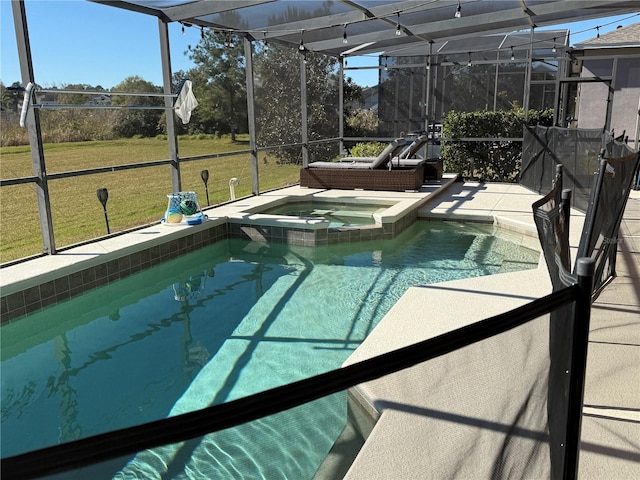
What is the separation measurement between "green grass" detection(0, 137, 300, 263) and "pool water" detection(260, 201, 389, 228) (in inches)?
119

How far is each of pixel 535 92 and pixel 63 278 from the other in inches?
433

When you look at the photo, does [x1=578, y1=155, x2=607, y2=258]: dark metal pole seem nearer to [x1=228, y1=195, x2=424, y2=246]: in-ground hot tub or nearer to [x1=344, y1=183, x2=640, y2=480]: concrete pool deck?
[x1=344, y1=183, x2=640, y2=480]: concrete pool deck

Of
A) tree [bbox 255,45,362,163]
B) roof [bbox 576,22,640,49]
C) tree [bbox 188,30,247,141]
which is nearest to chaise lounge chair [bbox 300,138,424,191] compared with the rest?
tree [bbox 255,45,362,163]

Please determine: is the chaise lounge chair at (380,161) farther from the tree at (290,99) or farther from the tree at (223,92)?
the tree at (223,92)

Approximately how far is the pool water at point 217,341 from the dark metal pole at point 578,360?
23.3 inches

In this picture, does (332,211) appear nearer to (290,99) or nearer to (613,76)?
(290,99)

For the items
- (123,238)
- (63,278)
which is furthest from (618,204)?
(123,238)

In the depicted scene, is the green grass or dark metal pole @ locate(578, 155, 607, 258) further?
the green grass

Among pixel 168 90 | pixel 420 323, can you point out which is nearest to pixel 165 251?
pixel 168 90

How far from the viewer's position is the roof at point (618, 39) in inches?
535

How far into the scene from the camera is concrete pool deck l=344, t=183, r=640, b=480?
1.35 meters

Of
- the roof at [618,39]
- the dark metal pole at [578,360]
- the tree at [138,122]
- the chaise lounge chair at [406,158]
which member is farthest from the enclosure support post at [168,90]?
the roof at [618,39]

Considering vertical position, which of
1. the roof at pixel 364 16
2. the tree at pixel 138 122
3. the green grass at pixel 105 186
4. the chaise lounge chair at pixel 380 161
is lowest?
the green grass at pixel 105 186

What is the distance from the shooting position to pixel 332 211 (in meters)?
9.20
